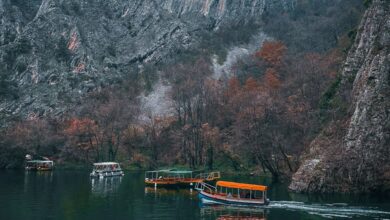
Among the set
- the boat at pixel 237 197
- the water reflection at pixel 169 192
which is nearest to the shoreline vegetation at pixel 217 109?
the water reflection at pixel 169 192

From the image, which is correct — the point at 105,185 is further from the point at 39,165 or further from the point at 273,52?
the point at 273,52

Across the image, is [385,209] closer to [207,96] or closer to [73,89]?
[207,96]

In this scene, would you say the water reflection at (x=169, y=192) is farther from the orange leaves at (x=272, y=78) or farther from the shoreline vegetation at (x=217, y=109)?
the orange leaves at (x=272, y=78)

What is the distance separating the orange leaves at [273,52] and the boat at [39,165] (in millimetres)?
65436

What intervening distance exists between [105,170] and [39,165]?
20992 mm

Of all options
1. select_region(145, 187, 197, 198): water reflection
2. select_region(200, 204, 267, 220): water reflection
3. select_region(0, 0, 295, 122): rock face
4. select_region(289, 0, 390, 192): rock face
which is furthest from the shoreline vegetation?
select_region(200, 204, 267, 220): water reflection

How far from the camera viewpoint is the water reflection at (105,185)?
72.2 m

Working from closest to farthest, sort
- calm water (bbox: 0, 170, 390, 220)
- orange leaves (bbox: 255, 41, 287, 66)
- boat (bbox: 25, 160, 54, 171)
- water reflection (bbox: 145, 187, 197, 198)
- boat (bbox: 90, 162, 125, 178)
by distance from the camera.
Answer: calm water (bbox: 0, 170, 390, 220) → water reflection (bbox: 145, 187, 197, 198) → boat (bbox: 90, 162, 125, 178) → boat (bbox: 25, 160, 54, 171) → orange leaves (bbox: 255, 41, 287, 66)

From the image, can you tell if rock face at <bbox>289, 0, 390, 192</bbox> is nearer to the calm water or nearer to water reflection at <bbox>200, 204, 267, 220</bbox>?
the calm water

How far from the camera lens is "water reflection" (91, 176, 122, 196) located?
2841 inches

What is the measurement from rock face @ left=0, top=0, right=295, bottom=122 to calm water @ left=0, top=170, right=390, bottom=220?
75000 millimetres

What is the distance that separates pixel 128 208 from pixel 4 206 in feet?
43.0

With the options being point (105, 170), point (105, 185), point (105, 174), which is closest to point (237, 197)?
point (105, 185)

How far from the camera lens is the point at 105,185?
273 ft
